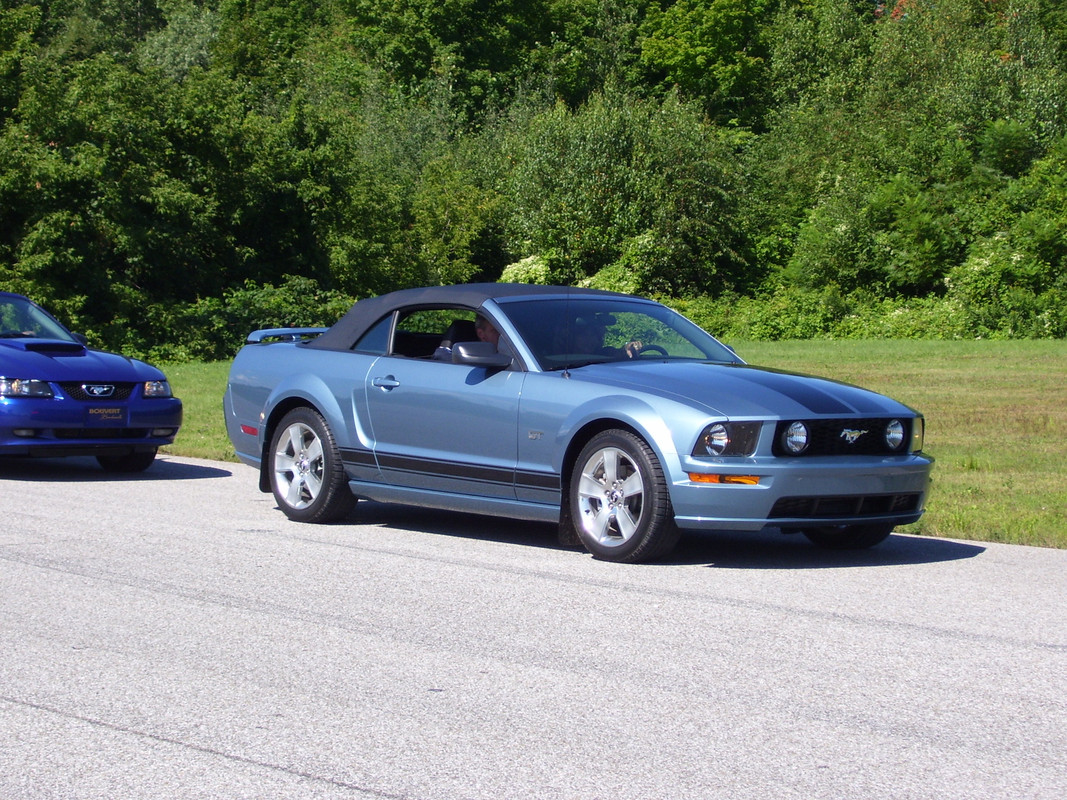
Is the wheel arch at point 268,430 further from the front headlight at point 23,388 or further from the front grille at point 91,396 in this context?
the front headlight at point 23,388

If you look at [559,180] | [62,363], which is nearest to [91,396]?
[62,363]

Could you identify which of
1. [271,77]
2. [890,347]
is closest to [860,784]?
[890,347]

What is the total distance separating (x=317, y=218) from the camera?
122 feet

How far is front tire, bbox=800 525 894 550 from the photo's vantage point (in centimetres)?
802

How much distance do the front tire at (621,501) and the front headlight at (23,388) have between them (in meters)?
5.69

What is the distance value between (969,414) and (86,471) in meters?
10.5

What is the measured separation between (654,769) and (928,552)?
455 centimetres

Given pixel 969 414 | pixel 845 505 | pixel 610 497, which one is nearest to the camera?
pixel 845 505

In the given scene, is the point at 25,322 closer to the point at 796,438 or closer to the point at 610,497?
the point at 610,497

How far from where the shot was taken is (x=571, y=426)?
24.8 ft

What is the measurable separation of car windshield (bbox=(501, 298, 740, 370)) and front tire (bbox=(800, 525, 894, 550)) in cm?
127

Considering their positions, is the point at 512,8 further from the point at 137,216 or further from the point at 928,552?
the point at 928,552

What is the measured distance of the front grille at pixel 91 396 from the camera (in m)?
11.4

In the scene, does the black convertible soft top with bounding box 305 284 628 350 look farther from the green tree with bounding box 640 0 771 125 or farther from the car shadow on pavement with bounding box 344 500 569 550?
the green tree with bounding box 640 0 771 125
